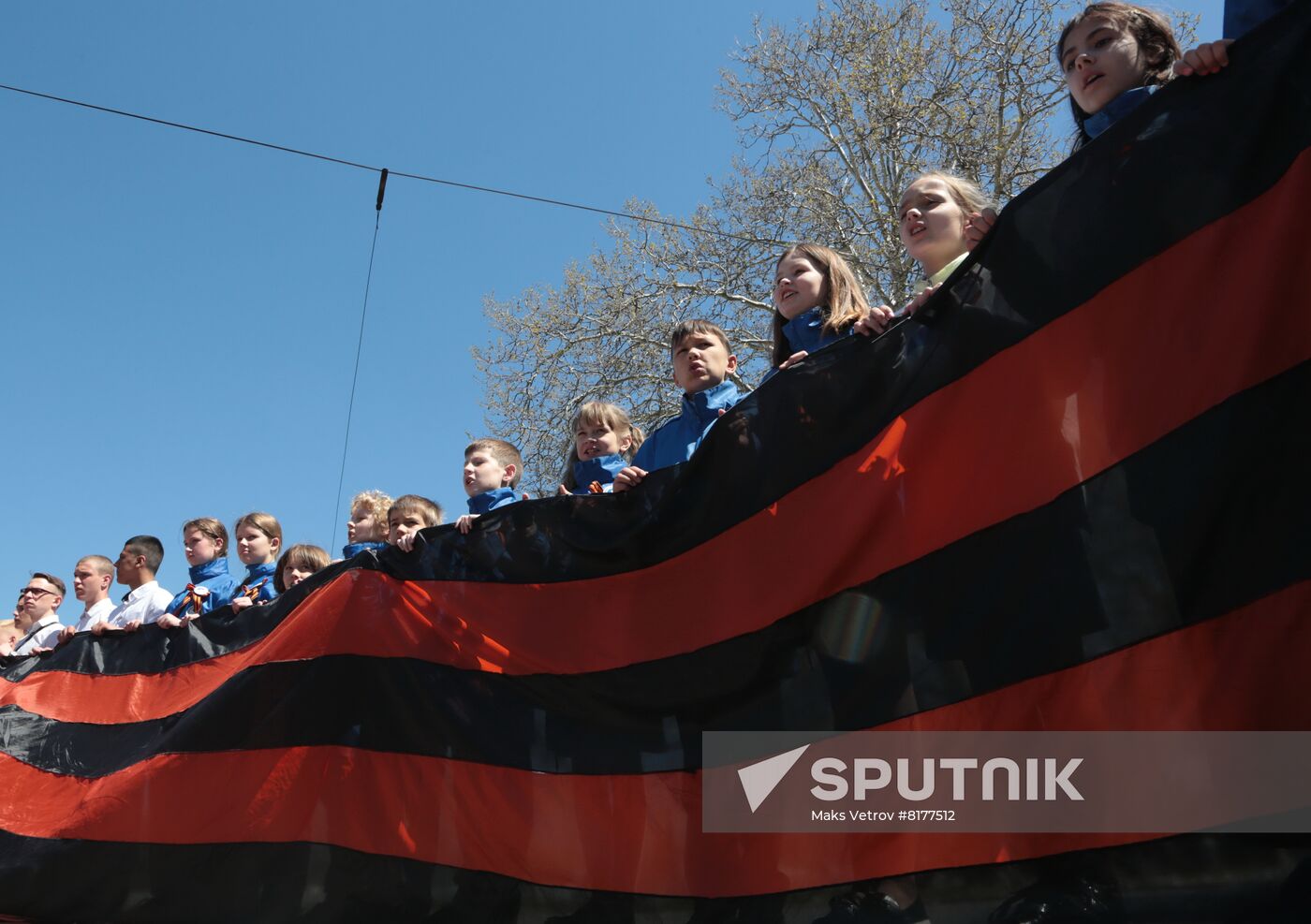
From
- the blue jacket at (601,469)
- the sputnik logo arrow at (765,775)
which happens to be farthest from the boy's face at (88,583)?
the sputnik logo arrow at (765,775)

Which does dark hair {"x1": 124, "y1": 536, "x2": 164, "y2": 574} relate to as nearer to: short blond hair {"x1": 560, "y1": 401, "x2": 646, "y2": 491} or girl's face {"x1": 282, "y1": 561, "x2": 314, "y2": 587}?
girl's face {"x1": 282, "y1": 561, "x2": 314, "y2": 587}

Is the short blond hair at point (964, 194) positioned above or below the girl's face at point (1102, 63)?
above

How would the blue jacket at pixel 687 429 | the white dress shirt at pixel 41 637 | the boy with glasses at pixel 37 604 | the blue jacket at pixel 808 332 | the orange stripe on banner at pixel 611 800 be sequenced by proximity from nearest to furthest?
the orange stripe on banner at pixel 611 800 → the blue jacket at pixel 808 332 → the blue jacket at pixel 687 429 → the white dress shirt at pixel 41 637 → the boy with glasses at pixel 37 604

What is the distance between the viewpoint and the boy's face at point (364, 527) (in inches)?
217

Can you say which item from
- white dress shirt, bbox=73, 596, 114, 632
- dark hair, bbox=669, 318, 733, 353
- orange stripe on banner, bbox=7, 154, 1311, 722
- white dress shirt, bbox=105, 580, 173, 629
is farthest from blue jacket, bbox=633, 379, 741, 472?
white dress shirt, bbox=73, 596, 114, 632

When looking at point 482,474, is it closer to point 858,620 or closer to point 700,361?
point 700,361

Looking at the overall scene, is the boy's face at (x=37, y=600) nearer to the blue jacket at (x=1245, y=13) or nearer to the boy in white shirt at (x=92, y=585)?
the boy in white shirt at (x=92, y=585)

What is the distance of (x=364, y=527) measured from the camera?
18.3ft

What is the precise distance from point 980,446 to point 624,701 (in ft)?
4.25

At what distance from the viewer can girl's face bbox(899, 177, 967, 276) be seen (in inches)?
127

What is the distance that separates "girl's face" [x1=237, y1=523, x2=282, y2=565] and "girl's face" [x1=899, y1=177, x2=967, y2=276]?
4.08 meters

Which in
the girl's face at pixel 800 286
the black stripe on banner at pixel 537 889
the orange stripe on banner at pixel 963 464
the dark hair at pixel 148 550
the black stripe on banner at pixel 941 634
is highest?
the dark hair at pixel 148 550

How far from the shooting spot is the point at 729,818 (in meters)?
2.71

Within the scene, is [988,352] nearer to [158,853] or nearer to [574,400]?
[158,853]
